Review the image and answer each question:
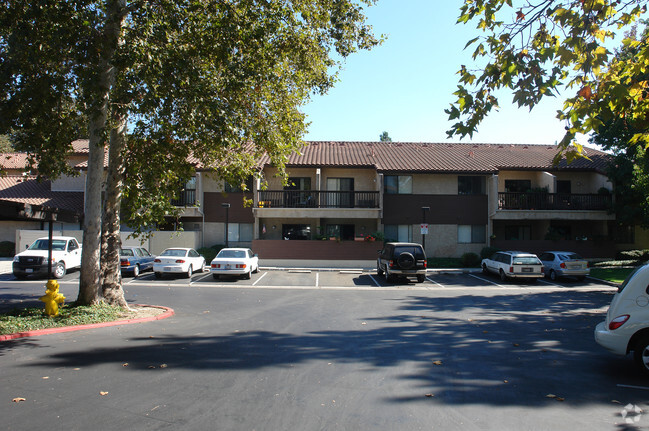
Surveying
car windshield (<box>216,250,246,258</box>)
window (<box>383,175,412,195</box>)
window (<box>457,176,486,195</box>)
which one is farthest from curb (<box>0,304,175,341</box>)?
window (<box>457,176,486,195</box>)

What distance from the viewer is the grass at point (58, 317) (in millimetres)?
10281

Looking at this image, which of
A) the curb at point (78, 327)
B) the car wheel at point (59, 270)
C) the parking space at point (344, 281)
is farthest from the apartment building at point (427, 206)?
the curb at point (78, 327)

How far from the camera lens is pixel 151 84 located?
10164 millimetres

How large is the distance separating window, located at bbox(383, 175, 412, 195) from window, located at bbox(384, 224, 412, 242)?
2228mm

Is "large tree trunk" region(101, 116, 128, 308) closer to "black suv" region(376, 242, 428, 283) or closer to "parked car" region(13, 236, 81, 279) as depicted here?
"parked car" region(13, 236, 81, 279)

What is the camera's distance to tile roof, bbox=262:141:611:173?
3030 centimetres

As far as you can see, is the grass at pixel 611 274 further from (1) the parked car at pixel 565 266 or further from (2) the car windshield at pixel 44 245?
(2) the car windshield at pixel 44 245

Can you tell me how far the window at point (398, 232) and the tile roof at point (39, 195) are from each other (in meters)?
20.9

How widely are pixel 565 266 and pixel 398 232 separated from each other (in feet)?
34.9

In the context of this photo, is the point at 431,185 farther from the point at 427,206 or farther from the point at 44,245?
the point at 44,245

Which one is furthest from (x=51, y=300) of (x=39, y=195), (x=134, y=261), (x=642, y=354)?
(x=39, y=195)

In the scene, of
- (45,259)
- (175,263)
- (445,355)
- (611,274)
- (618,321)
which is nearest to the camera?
(618,321)

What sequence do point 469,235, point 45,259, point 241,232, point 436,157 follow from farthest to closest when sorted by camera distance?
point 436,157, point 241,232, point 469,235, point 45,259

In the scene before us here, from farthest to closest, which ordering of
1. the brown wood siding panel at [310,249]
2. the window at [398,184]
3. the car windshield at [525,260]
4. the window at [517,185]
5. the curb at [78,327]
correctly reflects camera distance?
the window at [517,185]
the window at [398,184]
the brown wood siding panel at [310,249]
the car windshield at [525,260]
the curb at [78,327]
